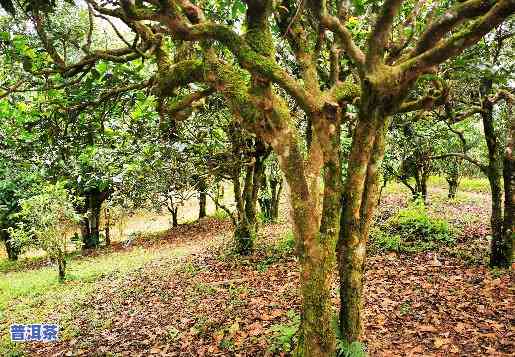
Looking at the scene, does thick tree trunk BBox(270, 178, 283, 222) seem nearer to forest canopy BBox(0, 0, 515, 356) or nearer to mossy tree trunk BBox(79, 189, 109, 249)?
forest canopy BBox(0, 0, 515, 356)

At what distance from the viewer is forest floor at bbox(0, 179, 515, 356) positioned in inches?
237

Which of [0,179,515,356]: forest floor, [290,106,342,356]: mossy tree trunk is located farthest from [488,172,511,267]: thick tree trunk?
[290,106,342,356]: mossy tree trunk

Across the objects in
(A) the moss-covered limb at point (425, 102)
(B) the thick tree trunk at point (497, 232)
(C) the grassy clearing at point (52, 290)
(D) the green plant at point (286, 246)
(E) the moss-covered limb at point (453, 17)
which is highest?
(E) the moss-covered limb at point (453, 17)

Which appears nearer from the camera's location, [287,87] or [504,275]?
[287,87]

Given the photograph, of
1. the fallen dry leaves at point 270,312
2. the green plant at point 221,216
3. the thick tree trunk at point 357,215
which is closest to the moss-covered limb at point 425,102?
the thick tree trunk at point 357,215

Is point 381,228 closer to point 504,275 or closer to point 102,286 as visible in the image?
point 504,275

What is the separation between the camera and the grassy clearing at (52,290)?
35.5 feet

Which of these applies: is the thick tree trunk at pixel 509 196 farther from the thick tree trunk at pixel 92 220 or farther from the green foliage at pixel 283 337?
the thick tree trunk at pixel 92 220

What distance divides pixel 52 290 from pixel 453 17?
47.0ft

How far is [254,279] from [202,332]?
2.53 metres

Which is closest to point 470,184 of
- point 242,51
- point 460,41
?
point 460,41

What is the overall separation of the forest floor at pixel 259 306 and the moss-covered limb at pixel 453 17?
3.84m

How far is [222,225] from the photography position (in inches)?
958

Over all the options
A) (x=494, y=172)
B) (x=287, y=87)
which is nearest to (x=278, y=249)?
(x=494, y=172)
